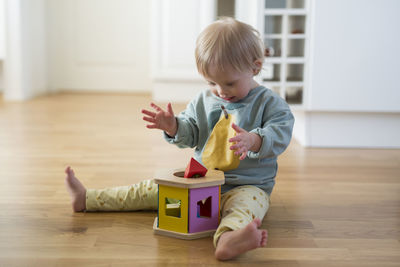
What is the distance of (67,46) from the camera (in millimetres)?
3482

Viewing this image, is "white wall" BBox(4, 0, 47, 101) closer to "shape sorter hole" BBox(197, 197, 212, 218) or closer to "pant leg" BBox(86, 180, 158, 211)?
"pant leg" BBox(86, 180, 158, 211)

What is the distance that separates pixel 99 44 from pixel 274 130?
2.74 m

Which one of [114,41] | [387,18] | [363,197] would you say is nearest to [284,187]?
[363,197]

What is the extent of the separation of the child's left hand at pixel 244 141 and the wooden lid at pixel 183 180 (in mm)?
64

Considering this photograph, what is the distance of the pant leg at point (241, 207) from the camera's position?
2.77ft

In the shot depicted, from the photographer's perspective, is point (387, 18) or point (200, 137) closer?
point (200, 137)

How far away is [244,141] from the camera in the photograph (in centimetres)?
88

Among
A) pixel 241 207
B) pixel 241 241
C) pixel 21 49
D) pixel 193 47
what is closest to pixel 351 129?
pixel 241 207

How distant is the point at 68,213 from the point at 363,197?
2.29 ft

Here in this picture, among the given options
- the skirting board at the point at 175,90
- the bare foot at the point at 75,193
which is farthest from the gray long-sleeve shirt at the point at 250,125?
the skirting board at the point at 175,90

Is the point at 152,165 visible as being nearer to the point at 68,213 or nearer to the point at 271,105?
the point at 68,213

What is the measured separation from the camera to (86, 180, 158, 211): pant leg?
104cm

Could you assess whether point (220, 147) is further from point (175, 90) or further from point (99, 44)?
point (99, 44)

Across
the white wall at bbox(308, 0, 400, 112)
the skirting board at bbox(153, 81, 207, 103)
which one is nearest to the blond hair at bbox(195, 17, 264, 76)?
the white wall at bbox(308, 0, 400, 112)
